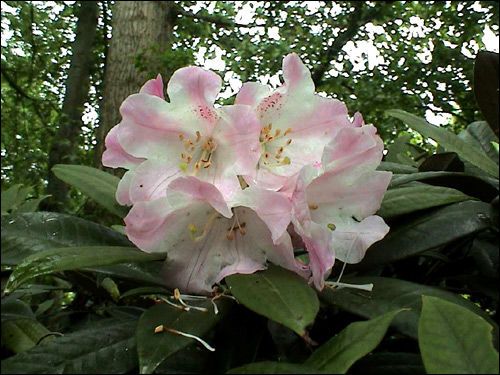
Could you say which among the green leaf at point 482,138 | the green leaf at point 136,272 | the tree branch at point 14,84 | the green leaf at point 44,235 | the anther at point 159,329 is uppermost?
the green leaf at point 482,138

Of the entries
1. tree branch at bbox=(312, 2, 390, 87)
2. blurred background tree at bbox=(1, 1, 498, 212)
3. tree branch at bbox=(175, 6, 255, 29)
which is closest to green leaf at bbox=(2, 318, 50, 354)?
blurred background tree at bbox=(1, 1, 498, 212)

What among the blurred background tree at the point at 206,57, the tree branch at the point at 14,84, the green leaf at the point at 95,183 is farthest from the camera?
the tree branch at the point at 14,84

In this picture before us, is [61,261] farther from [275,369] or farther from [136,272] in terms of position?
[275,369]

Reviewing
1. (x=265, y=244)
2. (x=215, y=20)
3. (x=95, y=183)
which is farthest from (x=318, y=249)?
(x=215, y=20)

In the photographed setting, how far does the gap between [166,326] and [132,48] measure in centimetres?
425

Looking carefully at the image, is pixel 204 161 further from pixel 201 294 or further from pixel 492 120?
pixel 492 120

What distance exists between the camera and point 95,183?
2.97 feet

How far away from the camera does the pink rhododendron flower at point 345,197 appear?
67cm

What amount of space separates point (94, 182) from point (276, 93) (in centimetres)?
31

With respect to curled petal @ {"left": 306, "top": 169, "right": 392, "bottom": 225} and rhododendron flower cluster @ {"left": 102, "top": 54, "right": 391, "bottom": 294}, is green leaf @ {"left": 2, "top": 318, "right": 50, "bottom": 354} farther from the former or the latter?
curled petal @ {"left": 306, "top": 169, "right": 392, "bottom": 225}

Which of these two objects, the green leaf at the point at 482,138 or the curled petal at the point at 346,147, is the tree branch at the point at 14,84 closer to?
the green leaf at the point at 482,138

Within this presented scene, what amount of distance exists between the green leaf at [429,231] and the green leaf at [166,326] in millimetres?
208

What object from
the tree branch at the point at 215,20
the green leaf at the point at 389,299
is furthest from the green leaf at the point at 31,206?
the tree branch at the point at 215,20

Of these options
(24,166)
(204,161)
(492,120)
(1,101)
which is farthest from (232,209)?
(1,101)
